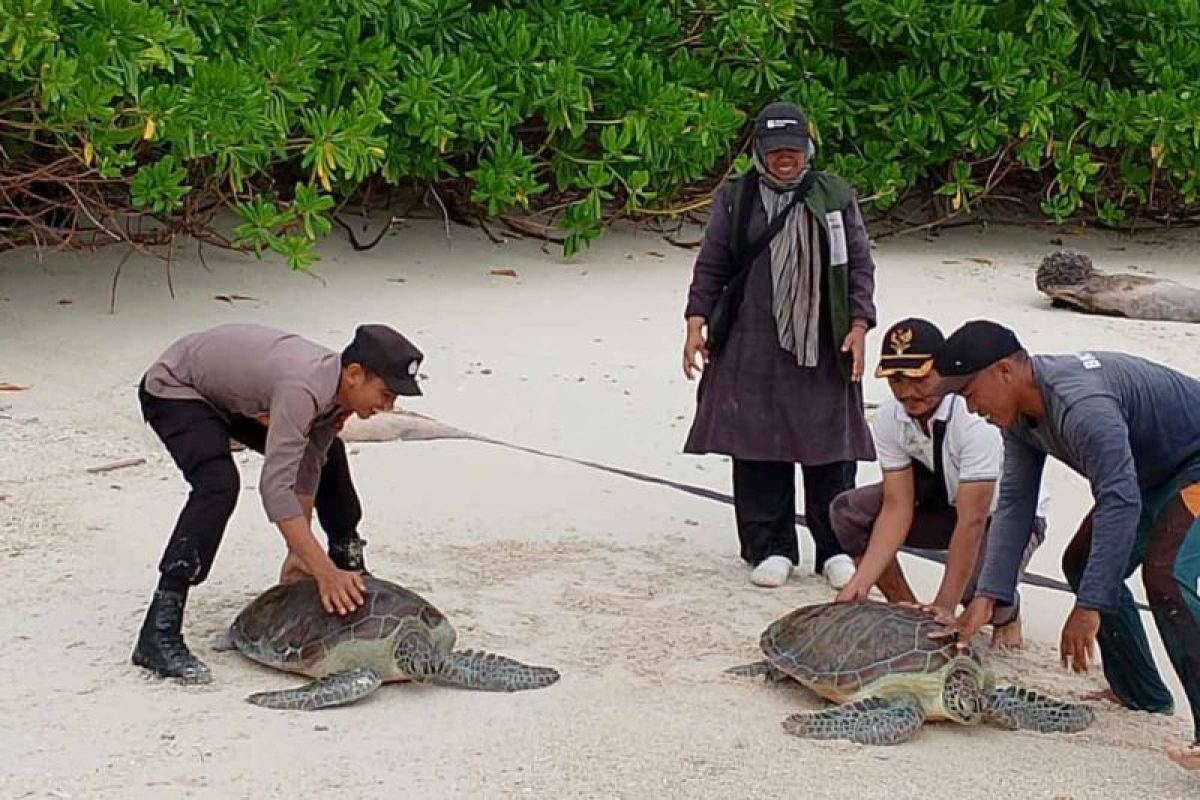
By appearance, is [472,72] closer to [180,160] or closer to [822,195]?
[180,160]

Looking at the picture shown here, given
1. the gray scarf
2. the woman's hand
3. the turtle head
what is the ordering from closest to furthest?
1. the turtle head
2. the gray scarf
3. the woman's hand

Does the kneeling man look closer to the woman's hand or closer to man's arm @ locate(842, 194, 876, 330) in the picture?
man's arm @ locate(842, 194, 876, 330)

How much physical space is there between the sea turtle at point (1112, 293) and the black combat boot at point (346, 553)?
20.0ft

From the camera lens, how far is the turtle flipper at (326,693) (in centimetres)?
450

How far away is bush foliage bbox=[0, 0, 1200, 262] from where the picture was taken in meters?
8.20

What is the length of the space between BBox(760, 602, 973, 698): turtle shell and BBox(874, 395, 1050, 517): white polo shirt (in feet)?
1.62

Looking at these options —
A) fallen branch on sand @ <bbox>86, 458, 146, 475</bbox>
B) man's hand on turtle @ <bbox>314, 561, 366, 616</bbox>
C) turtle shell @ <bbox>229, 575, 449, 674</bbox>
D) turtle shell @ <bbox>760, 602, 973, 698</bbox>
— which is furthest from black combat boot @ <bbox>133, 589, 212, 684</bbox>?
fallen branch on sand @ <bbox>86, 458, 146, 475</bbox>

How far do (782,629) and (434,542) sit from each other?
1646 mm

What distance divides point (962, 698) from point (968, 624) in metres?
0.19

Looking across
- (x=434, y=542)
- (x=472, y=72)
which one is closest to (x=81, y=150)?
(x=472, y=72)

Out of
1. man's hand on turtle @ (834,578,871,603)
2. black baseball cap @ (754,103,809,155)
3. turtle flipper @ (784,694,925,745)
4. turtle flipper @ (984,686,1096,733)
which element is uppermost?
black baseball cap @ (754,103,809,155)

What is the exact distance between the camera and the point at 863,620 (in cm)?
472

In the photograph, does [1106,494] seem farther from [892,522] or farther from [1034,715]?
[892,522]

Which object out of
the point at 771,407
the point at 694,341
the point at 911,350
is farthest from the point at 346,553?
the point at 911,350
